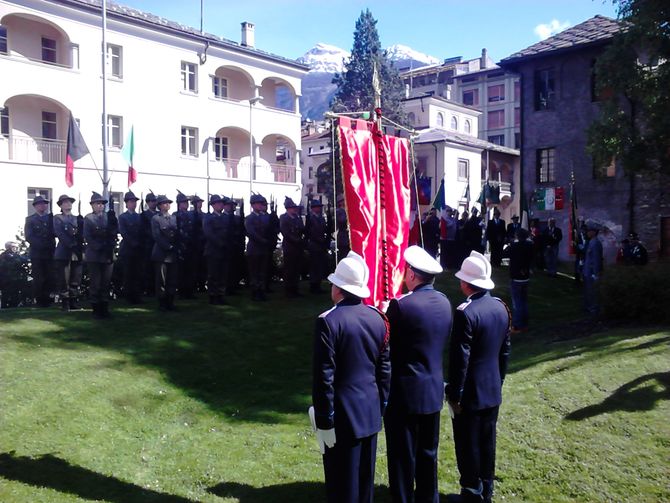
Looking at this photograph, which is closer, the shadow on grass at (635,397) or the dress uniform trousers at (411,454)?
the dress uniform trousers at (411,454)

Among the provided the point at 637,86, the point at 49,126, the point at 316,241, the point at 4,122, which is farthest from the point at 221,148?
the point at 637,86

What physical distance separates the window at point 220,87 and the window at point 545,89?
19027 mm

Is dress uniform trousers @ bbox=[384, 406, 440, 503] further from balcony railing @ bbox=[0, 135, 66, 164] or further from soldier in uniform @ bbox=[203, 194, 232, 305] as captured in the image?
balcony railing @ bbox=[0, 135, 66, 164]

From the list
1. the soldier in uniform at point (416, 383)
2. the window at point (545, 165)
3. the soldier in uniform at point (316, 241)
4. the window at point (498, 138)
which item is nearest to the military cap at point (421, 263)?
the soldier in uniform at point (416, 383)

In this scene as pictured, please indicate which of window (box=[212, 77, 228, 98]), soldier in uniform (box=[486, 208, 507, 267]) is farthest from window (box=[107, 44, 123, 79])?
soldier in uniform (box=[486, 208, 507, 267])

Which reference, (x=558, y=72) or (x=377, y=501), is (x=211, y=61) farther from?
(x=377, y=501)

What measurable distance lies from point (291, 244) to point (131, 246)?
357 cm

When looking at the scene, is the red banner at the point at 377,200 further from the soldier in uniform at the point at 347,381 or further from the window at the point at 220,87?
the window at the point at 220,87

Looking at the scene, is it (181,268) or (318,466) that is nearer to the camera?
(318,466)

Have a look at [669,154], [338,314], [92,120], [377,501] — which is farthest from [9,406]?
[92,120]

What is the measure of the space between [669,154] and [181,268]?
541 inches

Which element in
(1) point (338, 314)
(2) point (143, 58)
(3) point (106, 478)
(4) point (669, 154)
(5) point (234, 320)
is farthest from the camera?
(2) point (143, 58)

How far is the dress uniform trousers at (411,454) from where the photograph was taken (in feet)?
18.2

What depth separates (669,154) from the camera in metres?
18.4
